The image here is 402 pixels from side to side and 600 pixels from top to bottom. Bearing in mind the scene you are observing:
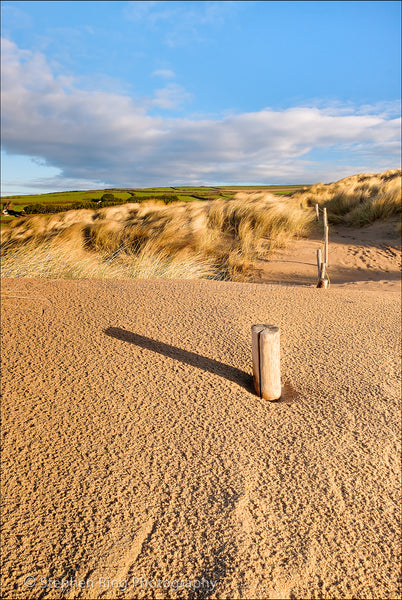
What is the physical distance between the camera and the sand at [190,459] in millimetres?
1405

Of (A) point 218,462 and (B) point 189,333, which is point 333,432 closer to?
(A) point 218,462

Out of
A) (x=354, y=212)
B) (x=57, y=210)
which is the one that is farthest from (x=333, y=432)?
(x=57, y=210)

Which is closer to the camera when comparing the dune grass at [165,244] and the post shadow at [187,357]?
the post shadow at [187,357]

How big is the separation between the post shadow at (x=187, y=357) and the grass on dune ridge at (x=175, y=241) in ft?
8.64

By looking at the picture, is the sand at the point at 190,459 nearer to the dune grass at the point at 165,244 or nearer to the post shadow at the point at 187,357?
the post shadow at the point at 187,357

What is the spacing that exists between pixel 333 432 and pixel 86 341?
1.59m

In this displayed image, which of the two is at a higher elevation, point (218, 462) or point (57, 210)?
point (57, 210)

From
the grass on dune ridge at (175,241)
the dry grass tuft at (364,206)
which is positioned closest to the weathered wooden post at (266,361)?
the grass on dune ridge at (175,241)

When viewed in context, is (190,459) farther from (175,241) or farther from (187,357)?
(175,241)

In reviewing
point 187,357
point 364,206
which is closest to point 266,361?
point 187,357

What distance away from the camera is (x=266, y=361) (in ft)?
7.34

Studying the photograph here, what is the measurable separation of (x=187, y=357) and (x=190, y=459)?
856 millimetres

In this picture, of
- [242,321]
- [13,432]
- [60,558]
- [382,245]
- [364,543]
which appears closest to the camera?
[60,558]

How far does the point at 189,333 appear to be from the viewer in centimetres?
294
